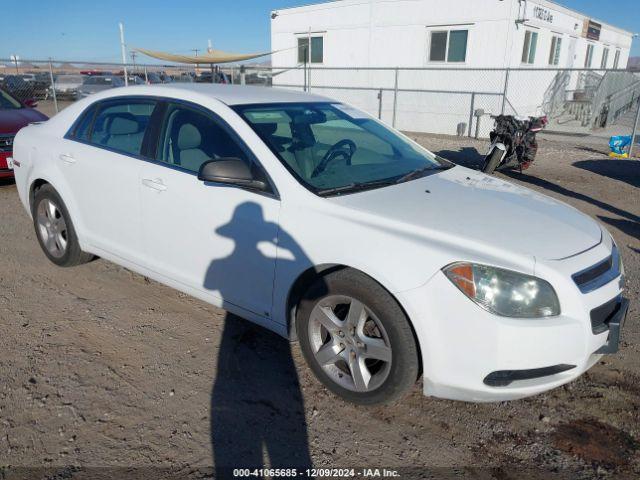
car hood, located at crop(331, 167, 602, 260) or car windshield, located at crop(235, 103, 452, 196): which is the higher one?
car windshield, located at crop(235, 103, 452, 196)

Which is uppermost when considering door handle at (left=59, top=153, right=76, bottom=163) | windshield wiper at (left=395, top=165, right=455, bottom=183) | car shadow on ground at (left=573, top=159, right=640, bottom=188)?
windshield wiper at (left=395, top=165, right=455, bottom=183)

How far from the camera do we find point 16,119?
25.5ft

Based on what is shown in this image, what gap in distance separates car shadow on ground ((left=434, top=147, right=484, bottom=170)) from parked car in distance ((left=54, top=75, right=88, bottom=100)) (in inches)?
787

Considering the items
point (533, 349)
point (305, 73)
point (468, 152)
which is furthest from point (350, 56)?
point (533, 349)

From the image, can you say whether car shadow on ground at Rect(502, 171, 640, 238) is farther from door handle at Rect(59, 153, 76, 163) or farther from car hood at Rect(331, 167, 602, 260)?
door handle at Rect(59, 153, 76, 163)

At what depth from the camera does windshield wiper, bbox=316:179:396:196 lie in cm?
290

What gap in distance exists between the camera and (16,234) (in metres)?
5.64

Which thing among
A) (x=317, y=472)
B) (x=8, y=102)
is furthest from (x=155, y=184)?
(x=8, y=102)

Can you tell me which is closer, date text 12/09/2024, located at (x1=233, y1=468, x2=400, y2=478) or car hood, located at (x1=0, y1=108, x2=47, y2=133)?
date text 12/09/2024, located at (x1=233, y1=468, x2=400, y2=478)

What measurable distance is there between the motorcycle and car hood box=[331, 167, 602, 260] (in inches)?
221

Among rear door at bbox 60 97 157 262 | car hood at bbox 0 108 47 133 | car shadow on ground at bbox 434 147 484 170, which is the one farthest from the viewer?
car shadow on ground at bbox 434 147 484 170

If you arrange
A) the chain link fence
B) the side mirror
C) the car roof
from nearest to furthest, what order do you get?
the side mirror
the car roof
the chain link fence

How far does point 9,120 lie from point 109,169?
5151 millimetres

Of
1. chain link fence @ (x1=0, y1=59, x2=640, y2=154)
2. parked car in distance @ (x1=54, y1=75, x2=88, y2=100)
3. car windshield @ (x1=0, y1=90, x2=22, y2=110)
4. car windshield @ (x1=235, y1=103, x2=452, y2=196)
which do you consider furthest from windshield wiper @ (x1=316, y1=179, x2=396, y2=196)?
parked car in distance @ (x1=54, y1=75, x2=88, y2=100)
